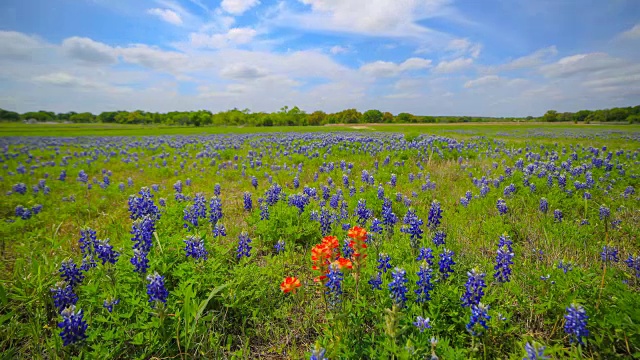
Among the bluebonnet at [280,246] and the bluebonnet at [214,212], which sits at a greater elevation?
the bluebonnet at [214,212]

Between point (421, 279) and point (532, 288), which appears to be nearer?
point (421, 279)

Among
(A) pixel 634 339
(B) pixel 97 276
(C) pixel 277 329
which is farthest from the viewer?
(B) pixel 97 276

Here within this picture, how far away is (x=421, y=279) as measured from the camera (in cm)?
232

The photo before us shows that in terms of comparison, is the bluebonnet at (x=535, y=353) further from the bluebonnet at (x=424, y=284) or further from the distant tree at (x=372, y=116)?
the distant tree at (x=372, y=116)

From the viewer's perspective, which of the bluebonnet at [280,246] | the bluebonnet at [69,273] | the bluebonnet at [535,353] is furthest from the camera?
the bluebonnet at [280,246]

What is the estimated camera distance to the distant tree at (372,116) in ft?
296

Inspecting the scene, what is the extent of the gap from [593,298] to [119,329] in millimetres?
3963

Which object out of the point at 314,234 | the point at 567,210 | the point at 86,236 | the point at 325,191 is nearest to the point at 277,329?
the point at 314,234

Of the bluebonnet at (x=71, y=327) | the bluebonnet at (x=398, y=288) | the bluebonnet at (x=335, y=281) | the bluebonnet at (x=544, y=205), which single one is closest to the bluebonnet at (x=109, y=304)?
the bluebonnet at (x=71, y=327)

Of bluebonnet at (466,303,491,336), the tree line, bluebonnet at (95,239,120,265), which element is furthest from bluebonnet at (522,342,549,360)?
the tree line

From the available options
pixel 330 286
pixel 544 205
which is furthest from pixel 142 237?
pixel 544 205

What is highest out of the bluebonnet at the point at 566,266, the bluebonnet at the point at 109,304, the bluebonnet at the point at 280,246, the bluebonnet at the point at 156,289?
the bluebonnet at the point at 156,289

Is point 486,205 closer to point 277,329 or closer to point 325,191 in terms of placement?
point 325,191

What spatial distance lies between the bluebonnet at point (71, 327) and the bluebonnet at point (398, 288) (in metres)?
2.40
